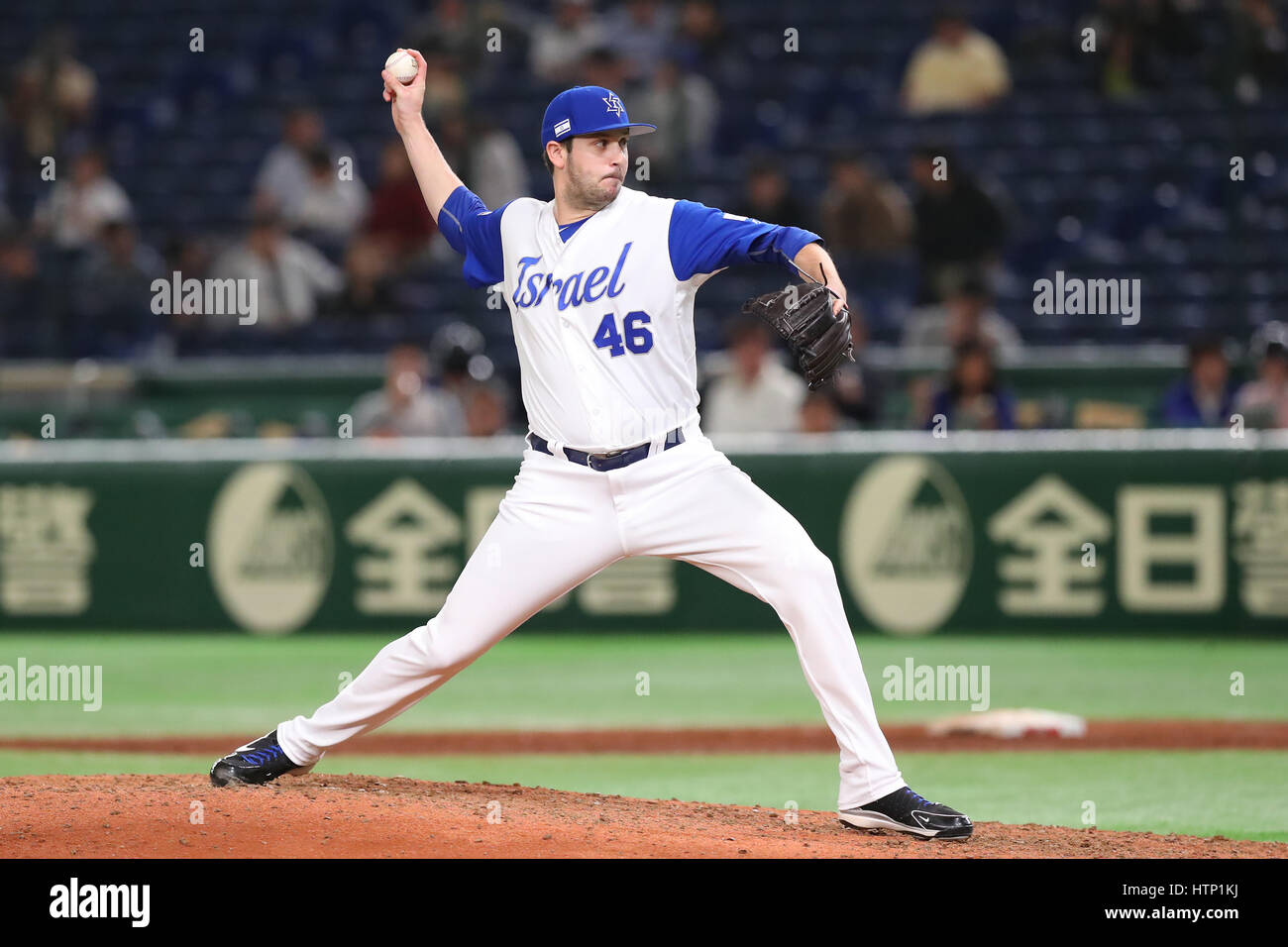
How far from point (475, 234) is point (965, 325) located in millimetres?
6791

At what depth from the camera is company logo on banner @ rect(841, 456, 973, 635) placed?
34.3 ft

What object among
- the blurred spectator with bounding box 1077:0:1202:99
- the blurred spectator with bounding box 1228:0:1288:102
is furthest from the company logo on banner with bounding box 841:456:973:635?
the blurred spectator with bounding box 1077:0:1202:99

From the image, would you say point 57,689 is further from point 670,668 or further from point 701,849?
point 701,849

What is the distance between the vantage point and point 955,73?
13.8m

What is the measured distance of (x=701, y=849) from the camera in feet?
15.6

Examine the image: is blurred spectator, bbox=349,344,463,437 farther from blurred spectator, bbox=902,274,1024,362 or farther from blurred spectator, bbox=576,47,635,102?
blurred spectator, bbox=902,274,1024,362

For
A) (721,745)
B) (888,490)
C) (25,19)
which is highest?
(25,19)

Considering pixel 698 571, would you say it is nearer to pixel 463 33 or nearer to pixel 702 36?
pixel 702 36

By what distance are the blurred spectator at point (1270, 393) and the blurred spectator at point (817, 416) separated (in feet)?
7.84

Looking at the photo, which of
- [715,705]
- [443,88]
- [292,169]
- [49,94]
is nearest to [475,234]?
[715,705]

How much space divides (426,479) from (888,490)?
9.20ft

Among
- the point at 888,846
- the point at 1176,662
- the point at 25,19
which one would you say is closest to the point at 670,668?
the point at 1176,662

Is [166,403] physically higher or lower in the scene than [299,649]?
higher
